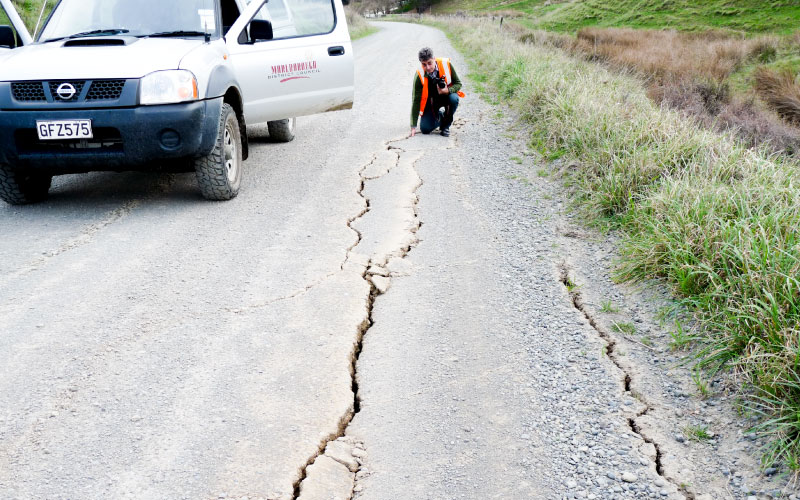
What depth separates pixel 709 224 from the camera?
3.42 metres

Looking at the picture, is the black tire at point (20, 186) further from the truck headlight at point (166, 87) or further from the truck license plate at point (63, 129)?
the truck headlight at point (166, 87)

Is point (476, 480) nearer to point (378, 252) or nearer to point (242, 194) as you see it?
point (378, 252)

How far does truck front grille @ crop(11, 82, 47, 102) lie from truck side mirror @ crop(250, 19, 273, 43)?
164cm

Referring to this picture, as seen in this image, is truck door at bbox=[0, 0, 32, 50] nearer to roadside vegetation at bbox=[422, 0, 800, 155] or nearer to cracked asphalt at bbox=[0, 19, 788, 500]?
cracked asphalt at bbox=[0, 19, 788, 500]

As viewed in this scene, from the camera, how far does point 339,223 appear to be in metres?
4.55

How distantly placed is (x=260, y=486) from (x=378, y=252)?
214 centimetres

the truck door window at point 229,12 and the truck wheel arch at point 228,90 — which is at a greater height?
the truck door window at point 229,12

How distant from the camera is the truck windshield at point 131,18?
4.98 metres

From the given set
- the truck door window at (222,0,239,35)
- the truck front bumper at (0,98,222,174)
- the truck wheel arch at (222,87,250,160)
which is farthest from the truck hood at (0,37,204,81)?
the truck door window at (222,0,239,35)

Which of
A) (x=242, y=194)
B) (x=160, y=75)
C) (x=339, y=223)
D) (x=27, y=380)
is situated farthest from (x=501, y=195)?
(x=27, y=380)

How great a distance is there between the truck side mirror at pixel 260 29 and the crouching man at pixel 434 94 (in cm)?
258

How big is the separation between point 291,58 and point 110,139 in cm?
191

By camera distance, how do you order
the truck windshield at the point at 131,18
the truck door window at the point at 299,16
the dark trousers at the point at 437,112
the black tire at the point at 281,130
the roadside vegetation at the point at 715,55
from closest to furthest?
the truck windshield at the point at 131,18 < the truck door window at the point at 299,16 < the black tire at the point at 281,130 < the dark trousers at the point at 437,112 < the roadside vegetation at the point at 715,55

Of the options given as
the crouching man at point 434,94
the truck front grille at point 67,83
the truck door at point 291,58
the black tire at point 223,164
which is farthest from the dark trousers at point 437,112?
the truck front grille at point 67,83
